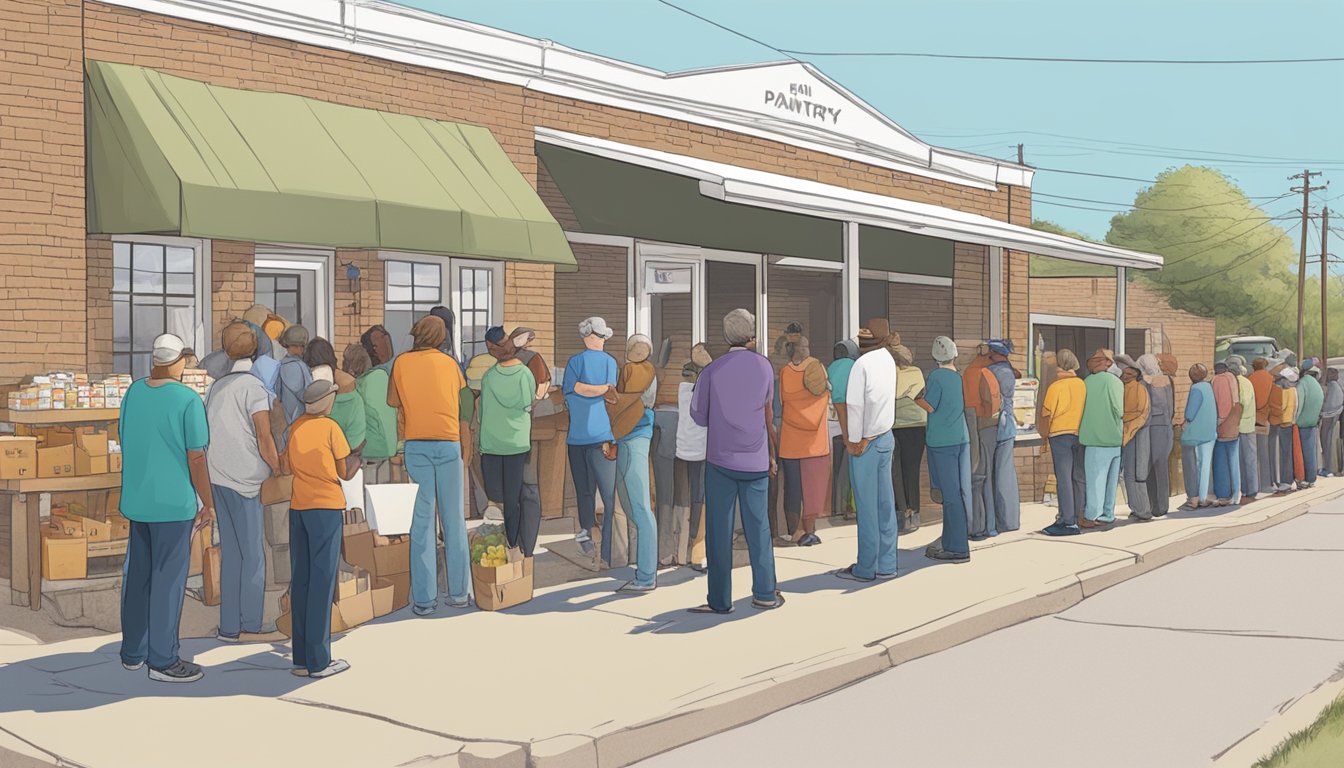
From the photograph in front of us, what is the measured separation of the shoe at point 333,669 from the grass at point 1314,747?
4877 mm

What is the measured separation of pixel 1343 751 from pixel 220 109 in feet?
31.5

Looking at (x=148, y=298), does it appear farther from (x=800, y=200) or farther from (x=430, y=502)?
(x=800, y=200)

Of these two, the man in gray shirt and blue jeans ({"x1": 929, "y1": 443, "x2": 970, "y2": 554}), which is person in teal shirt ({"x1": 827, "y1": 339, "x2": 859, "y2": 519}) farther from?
the man in gray shirt

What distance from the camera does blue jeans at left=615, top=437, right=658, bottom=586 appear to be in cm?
1057

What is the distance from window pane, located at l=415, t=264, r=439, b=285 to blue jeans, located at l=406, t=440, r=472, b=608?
4.62 meters

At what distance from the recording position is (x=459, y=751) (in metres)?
6.30

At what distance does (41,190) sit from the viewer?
10.7 m

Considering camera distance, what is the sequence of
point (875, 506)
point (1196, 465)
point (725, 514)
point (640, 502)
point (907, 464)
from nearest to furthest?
point (725, 514) → point (640, 502) → point (875, 506) → point (907, 464) → point (1196, 465)

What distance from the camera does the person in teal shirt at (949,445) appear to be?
1216cm

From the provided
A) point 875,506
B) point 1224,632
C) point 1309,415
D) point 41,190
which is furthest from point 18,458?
point 1309,415

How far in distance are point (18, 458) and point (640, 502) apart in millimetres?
4474

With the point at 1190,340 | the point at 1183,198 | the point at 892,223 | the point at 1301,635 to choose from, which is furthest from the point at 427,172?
the point at 1183,198

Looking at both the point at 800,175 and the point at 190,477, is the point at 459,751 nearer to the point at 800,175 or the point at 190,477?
the point at 190,477

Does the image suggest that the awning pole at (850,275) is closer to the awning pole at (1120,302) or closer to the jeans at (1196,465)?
the jeans at (1196,465)
